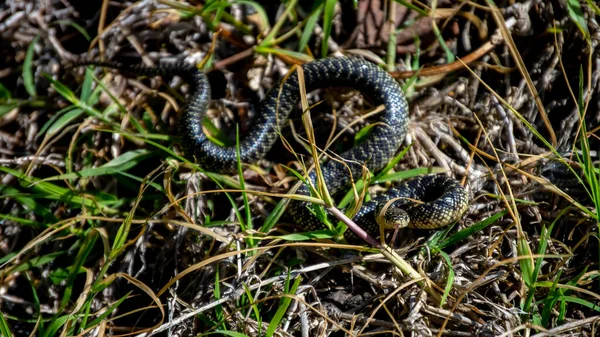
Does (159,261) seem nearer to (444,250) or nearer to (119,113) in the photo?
(119,113)

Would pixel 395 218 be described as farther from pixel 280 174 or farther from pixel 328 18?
pixel 328 18

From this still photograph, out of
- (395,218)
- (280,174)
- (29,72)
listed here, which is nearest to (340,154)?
(280,174)

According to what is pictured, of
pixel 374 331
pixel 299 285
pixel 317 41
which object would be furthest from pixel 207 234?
pixel 317 41

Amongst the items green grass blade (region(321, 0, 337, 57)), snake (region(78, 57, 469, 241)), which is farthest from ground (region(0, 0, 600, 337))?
snake (region(78, 57, 469, 241))

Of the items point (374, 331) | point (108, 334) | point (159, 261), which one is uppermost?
point (374, 331)

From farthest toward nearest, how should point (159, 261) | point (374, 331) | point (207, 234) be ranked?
point (159, 261)
point (207, 234)
point (374, 331)

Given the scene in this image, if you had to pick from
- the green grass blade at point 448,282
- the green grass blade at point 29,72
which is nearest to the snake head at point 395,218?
the green grass blade at point 448,282
